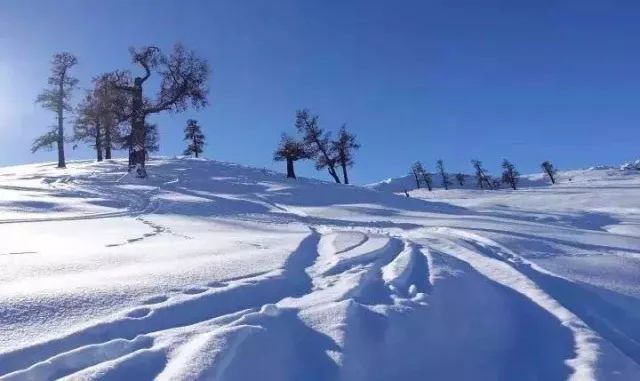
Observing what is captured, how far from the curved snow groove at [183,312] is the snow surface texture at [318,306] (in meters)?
0.01

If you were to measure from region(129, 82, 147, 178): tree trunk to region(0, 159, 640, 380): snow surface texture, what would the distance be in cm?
1693

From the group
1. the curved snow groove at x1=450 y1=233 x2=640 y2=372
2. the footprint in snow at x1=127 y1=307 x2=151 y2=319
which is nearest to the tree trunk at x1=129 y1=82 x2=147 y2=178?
the footprint in snow at x1=127 y1=307 x2=151 y2=319

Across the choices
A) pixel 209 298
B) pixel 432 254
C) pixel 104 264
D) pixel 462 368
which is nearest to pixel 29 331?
pixel 209 298

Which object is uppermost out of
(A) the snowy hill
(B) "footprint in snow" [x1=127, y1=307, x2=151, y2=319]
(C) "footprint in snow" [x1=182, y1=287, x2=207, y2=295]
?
(A) the snowy hill

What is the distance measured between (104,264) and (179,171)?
21.2 m

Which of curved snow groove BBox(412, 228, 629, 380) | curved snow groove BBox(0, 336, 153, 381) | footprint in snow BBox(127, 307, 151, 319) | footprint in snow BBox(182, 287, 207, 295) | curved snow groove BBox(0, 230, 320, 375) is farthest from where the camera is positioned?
footprint in snow BBox(182, 287, 207, 295)

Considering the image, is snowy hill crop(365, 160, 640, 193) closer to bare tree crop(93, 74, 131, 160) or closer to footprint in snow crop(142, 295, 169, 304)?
bare tree crop(93, 74, 131, 160)

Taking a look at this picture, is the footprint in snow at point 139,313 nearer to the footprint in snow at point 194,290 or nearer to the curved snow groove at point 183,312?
the curved snow groove at point 183,312

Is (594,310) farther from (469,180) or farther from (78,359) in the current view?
(469,180)

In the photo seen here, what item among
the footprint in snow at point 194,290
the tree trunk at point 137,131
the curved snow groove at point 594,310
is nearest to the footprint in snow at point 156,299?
the footprint in snow at point 194,290

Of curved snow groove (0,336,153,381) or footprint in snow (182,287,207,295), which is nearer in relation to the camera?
curved snow groove (0,336,153,381)

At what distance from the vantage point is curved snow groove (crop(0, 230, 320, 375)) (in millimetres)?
2723

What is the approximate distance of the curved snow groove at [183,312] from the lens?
8.93 feet

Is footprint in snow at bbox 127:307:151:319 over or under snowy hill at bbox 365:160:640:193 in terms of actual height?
under
